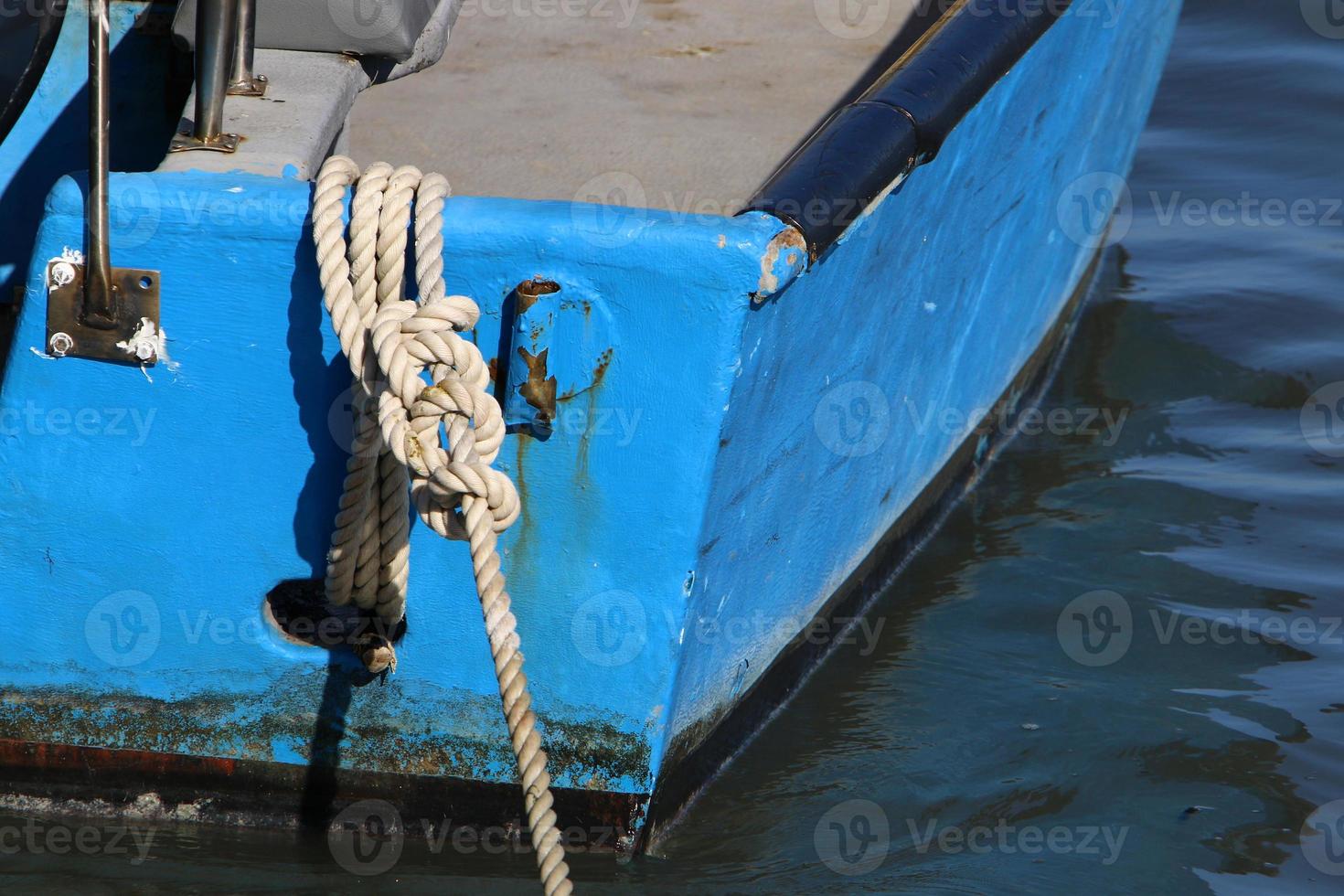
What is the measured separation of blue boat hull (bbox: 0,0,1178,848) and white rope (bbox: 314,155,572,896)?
8 cm

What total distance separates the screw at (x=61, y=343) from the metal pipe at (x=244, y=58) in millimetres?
493

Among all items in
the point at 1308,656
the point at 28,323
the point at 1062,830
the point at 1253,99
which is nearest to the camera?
the point at 28,323

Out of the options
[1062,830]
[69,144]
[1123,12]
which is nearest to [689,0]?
[1123,12]

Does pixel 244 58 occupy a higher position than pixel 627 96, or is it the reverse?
pixel 244 58

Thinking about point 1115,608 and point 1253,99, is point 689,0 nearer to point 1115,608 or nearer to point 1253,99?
point 1115,608

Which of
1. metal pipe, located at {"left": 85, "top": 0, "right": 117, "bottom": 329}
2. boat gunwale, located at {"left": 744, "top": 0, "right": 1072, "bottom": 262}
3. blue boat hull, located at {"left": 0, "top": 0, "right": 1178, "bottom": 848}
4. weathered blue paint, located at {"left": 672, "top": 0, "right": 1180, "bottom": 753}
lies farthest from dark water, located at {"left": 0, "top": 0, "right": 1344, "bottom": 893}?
boat gunwale, located at {"left": 744, "top": 0, "right": 1072, "bottom": 262}

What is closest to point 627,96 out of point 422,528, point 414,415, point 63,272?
point 422,528

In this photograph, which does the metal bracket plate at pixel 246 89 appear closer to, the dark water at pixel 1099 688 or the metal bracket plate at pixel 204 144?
the metal bracket plate at pixel 204 144

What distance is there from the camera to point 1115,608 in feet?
11.6

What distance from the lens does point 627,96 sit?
3717 mm

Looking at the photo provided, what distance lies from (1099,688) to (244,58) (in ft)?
7.35

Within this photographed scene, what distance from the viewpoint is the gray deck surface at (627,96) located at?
320 cm

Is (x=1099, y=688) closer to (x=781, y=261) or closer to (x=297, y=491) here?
(x=781, y=261)

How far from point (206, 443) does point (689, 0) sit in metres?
2.81
